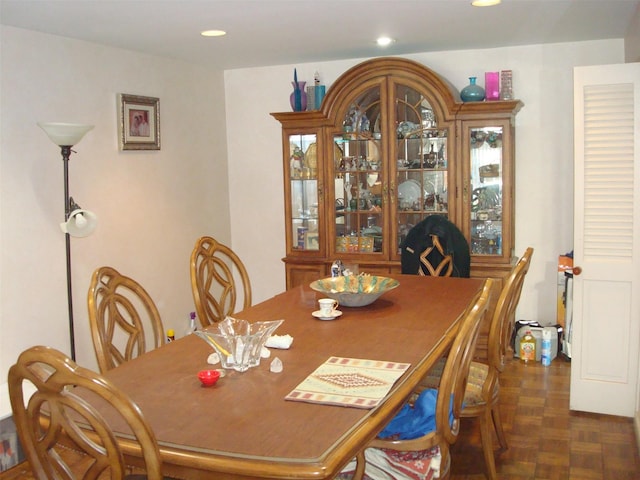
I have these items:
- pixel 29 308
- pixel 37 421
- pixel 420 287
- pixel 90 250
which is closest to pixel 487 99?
pixel 420 287

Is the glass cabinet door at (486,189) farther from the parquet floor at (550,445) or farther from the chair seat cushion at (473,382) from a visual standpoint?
the chair seat cushion at (473,382)

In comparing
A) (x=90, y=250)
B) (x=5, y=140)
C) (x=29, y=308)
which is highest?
(x=5, y=140)

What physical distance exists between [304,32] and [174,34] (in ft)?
2.66

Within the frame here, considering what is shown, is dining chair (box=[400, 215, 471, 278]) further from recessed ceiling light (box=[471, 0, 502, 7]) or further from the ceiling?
recessed ceiling light (box=[471, 0, 502, 7])

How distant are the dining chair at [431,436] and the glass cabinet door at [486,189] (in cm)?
256

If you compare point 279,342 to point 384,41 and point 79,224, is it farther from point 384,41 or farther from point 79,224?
point 384,41

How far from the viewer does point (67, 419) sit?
59.8 inches

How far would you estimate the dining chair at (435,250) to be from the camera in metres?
4.61

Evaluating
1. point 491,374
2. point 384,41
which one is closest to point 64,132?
point 384,41

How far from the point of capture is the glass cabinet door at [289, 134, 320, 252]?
17.0 feet

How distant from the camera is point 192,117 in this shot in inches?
210

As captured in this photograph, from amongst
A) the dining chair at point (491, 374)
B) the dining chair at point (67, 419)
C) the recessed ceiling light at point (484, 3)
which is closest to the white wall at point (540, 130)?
the recessed ceiling light at point (484, 3)

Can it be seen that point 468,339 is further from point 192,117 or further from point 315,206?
point 192,117

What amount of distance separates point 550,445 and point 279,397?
1.98m
